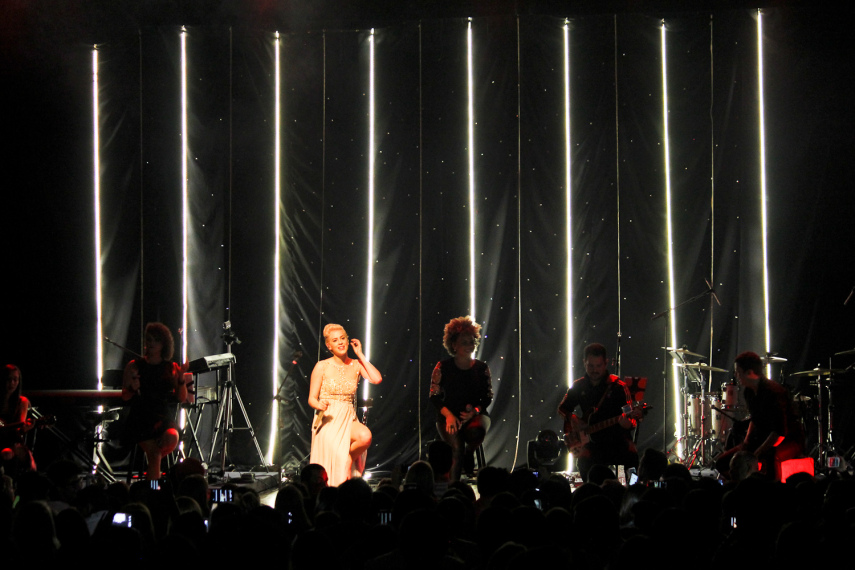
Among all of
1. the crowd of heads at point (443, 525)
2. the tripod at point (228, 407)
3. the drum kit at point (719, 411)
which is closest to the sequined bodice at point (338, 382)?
the tripod at point (228, 407)

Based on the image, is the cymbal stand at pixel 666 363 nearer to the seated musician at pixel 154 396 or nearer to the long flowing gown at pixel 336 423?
the long flowing gown at pixel 336 423

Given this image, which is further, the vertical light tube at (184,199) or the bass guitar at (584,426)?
the vertical light tube at (184,199)

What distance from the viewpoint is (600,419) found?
6.24 metres

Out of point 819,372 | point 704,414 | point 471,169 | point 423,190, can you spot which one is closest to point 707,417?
point 704,414

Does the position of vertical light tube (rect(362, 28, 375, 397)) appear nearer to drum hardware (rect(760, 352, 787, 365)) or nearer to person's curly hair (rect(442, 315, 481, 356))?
person's curly hair (rect(442, 315, 481, 356))

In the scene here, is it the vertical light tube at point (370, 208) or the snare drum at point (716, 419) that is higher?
the vertical light tube at point (370, 208)

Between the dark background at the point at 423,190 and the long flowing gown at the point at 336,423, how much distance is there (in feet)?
4.68

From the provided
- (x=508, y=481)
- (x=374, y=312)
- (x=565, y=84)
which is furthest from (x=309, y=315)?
(x=508, y=481)

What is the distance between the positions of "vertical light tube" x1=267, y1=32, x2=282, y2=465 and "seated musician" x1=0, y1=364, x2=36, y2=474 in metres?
2.43

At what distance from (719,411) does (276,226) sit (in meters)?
4.75

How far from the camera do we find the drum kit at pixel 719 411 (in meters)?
7.71

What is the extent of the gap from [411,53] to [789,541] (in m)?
7.16

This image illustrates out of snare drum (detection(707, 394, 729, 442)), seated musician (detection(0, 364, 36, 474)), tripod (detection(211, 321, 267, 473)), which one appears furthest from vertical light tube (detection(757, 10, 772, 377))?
seated musician (detection(0, 364, 36, 474))

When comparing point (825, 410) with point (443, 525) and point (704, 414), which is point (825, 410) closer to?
point (704, 414)
